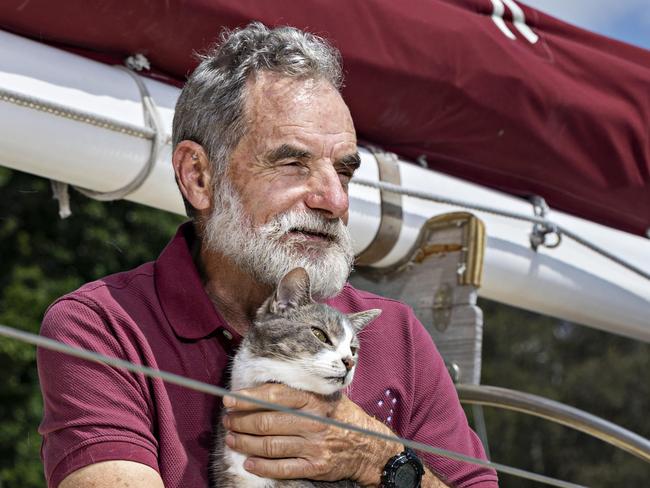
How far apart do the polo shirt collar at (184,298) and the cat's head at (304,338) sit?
3.6 inches

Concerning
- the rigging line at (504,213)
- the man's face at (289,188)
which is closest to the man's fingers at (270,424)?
the man's face at (289,188)

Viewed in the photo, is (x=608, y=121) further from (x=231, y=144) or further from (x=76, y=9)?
(x=76, y=9)

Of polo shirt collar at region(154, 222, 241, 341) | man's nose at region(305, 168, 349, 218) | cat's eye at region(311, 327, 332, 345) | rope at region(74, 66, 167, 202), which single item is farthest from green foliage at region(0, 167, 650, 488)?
cat's eye at region(311, 327, 332, 345)

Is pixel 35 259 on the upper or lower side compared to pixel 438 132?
lower

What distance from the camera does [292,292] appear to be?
194cm

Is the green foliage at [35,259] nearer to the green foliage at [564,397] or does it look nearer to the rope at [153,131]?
the green foliage at [564,397]

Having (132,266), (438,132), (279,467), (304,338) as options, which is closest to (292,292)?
(304,338)

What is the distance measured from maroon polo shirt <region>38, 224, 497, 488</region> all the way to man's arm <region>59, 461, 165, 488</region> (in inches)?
0.5

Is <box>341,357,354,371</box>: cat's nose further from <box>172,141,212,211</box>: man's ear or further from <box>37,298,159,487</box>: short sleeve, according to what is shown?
<box>172,141,212,211</box>: man's ear

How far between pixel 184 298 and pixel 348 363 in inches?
13.3

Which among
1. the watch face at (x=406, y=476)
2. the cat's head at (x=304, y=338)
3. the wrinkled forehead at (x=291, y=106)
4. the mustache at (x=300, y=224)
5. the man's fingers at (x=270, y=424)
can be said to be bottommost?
the man's fingers at (x=270, y=424)

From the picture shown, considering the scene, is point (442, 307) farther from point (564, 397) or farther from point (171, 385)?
point (564, 397)

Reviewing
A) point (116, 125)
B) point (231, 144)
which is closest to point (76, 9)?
point (116, 125)

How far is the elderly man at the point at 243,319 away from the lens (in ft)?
5.87
